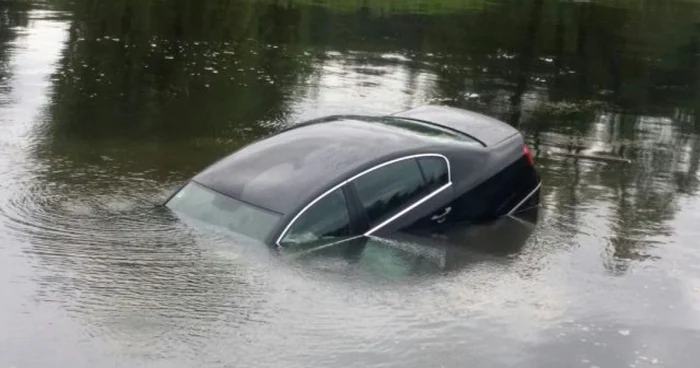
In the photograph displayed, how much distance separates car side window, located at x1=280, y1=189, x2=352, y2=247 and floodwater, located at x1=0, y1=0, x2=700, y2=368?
9.3 inches

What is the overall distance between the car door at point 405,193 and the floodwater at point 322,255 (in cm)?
24

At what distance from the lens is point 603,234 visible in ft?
31.4

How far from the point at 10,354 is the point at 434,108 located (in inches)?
232

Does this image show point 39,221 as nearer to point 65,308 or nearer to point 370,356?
point 65,308

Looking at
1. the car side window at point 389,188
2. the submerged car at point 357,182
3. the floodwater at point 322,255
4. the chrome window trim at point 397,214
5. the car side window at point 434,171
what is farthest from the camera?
the car side window at point 434,171

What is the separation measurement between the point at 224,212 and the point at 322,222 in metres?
0.82

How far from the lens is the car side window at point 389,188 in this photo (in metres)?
8.52

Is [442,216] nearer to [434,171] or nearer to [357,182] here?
[434,171]

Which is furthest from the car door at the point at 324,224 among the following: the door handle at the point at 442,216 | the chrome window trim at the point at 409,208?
the door handle at the point at 442,216

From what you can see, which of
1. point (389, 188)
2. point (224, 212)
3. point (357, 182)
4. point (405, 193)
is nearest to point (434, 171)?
point (405, 193)

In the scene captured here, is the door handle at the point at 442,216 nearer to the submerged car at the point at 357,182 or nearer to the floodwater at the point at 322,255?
the submerged car at the point at 357,182

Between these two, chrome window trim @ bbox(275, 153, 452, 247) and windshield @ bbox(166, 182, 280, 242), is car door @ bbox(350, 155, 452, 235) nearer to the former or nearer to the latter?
chrome window trim @ bbox(275, 153, 452, 247)

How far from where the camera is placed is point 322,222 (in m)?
8.23

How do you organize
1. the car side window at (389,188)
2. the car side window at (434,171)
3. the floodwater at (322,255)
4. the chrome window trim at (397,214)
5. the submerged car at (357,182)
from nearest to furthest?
the floodwater at (322,255), the chrome window trim at (397,214), the submerged car at (357,182), the car side window at (389,188), the car side window at (434,171)
